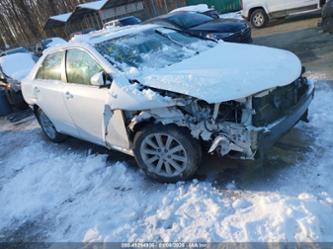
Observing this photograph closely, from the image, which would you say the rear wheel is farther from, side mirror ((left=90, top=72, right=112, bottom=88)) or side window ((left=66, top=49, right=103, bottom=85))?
side mirror ((left=90, top=72, right=112, bottom=88))

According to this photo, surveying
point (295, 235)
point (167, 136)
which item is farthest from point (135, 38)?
point (295, 235)

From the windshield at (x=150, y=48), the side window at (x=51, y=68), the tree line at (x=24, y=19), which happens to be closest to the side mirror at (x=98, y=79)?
the windshield at (x=150, y=48)

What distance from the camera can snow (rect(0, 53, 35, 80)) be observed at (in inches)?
403

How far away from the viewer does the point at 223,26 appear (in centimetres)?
939

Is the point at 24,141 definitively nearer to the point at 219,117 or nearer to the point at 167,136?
the point at 167,136

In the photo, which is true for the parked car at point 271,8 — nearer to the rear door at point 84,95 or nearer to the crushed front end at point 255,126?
the crushed front end at point 255,126

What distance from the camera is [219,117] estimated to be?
3520mm

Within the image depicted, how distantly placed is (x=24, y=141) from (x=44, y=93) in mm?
2123

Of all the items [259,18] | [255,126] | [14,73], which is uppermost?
[255,126]

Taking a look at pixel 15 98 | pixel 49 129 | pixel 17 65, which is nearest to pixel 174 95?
pixel 49 129

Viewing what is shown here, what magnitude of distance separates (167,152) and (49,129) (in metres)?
3.12

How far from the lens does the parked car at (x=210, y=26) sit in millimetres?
9148

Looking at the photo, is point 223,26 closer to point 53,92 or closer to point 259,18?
point 259,18

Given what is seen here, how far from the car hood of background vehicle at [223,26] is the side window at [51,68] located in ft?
17.3
